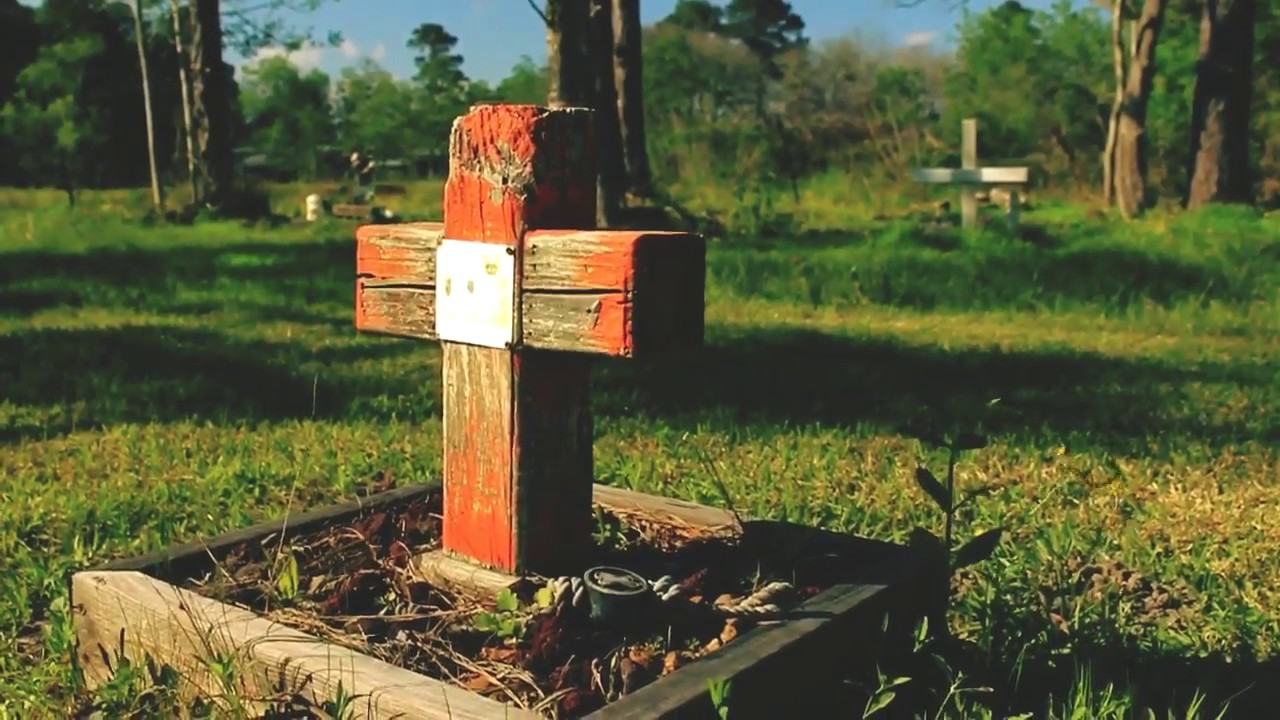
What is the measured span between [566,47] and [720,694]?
7164 millimetres

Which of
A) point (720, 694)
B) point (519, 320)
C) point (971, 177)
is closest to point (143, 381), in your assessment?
point (519, 320)

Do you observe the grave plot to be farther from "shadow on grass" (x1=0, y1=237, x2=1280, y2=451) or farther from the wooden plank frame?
"shadow on grass" (x1=0, y1=237, x2=1280, y2=451)

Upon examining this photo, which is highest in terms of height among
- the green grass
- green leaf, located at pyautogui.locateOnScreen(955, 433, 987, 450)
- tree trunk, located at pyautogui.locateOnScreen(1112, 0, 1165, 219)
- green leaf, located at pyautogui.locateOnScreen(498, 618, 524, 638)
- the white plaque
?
tree trunk, located at pyautogui.locateOnScreen(1112, 0, 1165, 219)

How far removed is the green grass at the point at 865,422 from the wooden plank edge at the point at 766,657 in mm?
252

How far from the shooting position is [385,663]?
210cm

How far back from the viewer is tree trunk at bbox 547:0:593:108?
28.2 ft

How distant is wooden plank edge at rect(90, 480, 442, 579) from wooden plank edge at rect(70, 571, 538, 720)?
0.10m

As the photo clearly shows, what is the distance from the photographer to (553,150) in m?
2.37

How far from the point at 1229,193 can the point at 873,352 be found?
27.1 feet

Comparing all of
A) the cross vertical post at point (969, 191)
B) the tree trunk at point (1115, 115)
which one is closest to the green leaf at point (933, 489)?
the cross vertical post at point (969, 191)

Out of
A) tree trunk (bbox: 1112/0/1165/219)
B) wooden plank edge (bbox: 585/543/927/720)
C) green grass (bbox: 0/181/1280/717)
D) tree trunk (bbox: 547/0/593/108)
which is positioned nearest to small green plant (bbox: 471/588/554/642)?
wooden plank edge (bbox: 585/543/927/720)

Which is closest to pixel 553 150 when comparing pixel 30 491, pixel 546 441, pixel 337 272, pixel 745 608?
pixel 546 441

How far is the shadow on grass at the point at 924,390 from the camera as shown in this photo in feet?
16.8

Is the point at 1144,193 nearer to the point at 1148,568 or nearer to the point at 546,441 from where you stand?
the point at 1148,568
